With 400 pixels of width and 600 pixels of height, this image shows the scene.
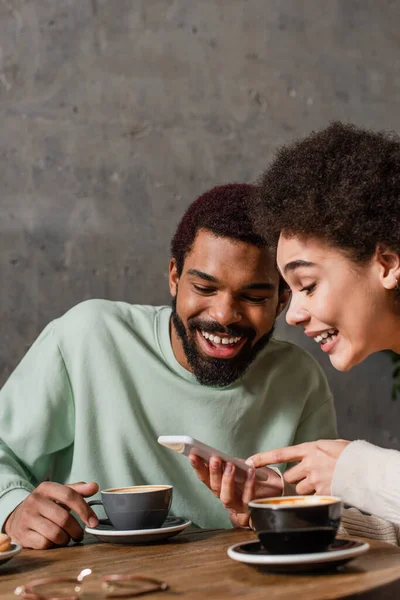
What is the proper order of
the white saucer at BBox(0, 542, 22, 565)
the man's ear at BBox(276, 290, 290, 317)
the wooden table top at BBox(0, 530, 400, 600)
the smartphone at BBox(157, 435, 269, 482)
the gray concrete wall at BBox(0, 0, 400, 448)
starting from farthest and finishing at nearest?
the gray concrete wall at BBox(0, 0, 400, 448) → the man's ear at BBox(276, 290, 290, 317) → the smartphone at BBox(157, 435, 269, 482) → the white saucer at BBox(0, 542, 22, 565) → the wooden table top at BBox(0, 530, 400, 600)

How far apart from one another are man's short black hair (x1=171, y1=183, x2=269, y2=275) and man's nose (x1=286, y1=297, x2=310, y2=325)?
0.26 meters

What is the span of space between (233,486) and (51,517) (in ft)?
1.09

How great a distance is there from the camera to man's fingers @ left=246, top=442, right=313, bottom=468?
1399 millimetres

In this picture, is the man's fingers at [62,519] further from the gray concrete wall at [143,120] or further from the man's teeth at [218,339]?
the gray concrete wall at [143,120]

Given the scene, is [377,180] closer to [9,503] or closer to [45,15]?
[9,503]

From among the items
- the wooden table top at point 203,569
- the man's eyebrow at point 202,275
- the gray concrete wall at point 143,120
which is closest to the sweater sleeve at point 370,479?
the wooden table top at point 203,569

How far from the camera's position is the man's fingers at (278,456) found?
1.40 meters

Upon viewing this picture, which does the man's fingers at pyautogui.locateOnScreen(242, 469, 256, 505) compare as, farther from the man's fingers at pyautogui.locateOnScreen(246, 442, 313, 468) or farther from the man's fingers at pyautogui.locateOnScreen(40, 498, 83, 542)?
the man's fingers at pyautogui.locateOnScreen(40, 498, 83, 542)

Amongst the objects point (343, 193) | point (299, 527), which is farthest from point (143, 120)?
Result: point (299, 527)

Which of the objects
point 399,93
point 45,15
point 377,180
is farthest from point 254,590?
point 399,93

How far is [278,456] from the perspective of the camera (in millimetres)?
1405

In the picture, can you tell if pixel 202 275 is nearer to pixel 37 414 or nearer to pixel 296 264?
pixel 296 264

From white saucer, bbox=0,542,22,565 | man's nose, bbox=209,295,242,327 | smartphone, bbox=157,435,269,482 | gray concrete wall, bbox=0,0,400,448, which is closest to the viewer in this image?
white saucer, bbox=0,542,22,565

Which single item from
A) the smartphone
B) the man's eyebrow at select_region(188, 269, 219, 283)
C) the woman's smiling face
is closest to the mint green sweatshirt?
the man's eyebrow at select_region(188, 269, 219, 283)
